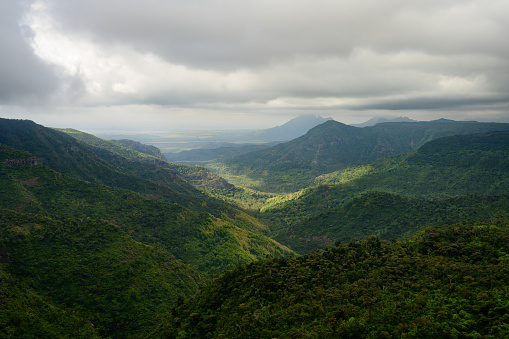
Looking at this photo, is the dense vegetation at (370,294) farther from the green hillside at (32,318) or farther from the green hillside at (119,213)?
the green hillside at (119,213)

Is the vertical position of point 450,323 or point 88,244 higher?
point 450,323

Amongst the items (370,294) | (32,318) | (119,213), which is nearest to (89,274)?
(32,318)

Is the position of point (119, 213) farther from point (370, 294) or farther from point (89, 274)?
point (370, 294)

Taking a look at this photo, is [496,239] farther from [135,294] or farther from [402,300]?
[135,294]

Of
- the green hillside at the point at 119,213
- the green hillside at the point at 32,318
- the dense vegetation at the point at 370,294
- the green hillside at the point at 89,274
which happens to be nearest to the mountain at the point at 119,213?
the green hillside at the point at 119,213

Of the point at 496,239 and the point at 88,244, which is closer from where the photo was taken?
the point at 496,239

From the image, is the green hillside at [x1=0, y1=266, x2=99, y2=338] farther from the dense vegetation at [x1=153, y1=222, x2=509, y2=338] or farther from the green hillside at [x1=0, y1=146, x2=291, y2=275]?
the green hillside at [x1=0, y1=146, x2=291, y2=275]

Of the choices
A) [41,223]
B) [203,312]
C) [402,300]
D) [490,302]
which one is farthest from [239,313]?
[41,223]

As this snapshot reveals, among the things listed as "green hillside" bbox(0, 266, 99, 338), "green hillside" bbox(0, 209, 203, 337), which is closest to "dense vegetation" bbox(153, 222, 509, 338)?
"green hillside" bbox(0, 266, 99, 338)

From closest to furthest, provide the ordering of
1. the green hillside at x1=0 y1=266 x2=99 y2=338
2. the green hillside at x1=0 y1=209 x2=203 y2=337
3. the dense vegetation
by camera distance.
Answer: the dense vegetation
the green hillside at x1=0 y1=266 x2=99 y2=338
the green hillside at x1=0 y1=209 x2=203 y2=337
